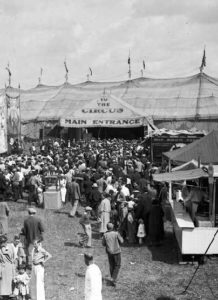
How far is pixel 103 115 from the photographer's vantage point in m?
40.6

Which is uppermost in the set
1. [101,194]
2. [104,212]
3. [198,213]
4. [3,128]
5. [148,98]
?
[148,98]

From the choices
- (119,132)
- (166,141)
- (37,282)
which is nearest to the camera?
(37,282)

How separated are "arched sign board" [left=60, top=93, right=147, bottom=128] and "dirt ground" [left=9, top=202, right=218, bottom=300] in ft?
86.0

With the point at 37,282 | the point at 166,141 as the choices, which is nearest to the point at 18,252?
the point at 37,282

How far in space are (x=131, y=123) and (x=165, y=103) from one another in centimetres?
1356

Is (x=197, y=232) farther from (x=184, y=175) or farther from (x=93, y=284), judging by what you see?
(x=93, y=284)

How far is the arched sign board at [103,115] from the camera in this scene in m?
40.1

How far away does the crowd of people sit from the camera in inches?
432

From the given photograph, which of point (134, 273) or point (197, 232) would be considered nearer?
point (134, 273)

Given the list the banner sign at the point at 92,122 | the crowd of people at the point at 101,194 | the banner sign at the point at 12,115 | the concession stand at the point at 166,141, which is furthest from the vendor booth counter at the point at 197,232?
the banner sign at the point at 92,122

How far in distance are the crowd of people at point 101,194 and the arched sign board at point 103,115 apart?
12.6 meters

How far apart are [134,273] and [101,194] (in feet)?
18.5

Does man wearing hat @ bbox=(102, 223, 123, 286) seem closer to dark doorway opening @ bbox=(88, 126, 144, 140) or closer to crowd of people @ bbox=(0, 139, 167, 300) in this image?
crowd of people @ bbox=(0, 139, 167, 300)

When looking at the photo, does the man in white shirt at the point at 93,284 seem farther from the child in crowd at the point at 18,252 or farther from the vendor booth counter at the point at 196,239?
the vendor booth counter at the point at 196,239
